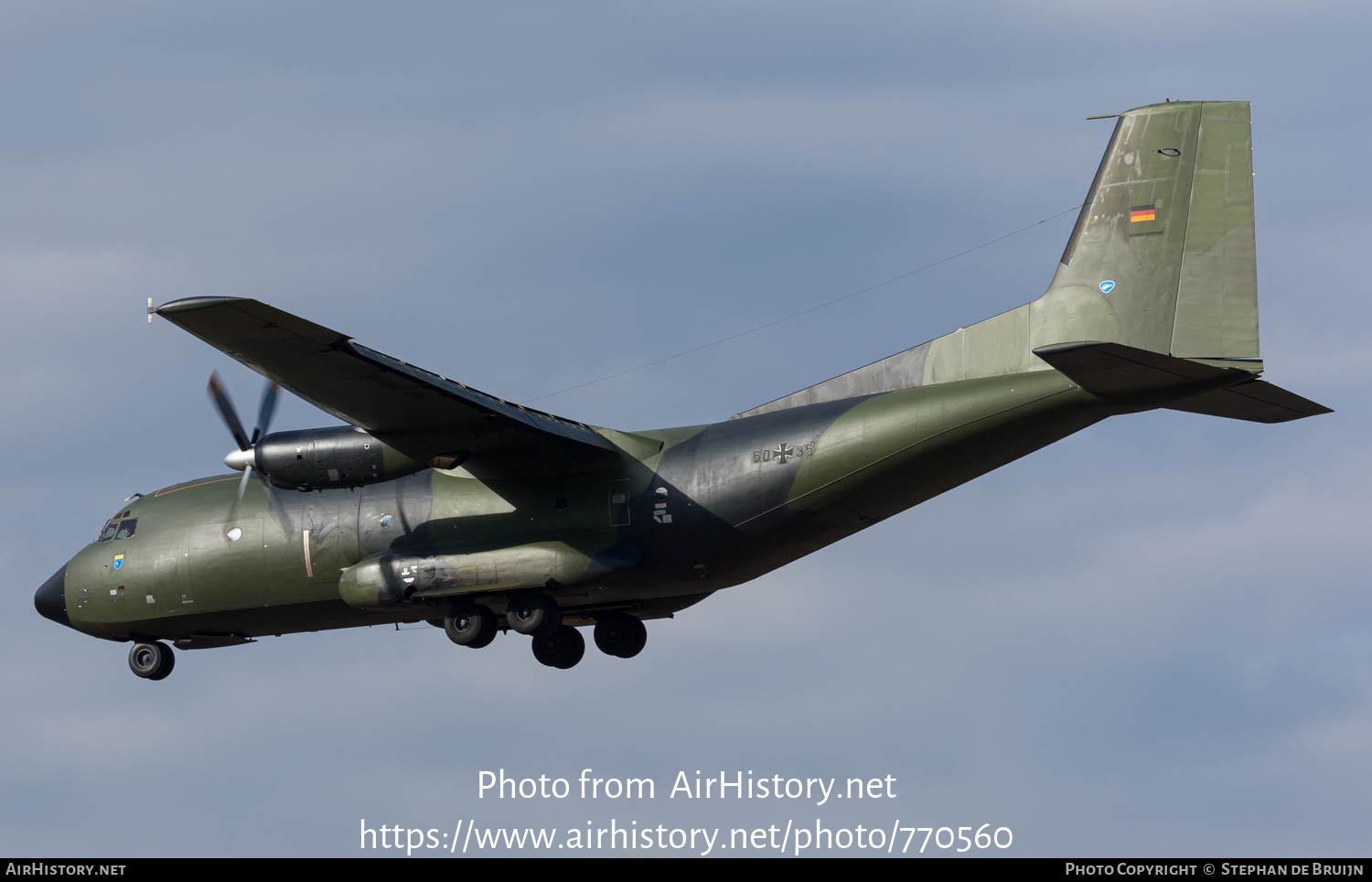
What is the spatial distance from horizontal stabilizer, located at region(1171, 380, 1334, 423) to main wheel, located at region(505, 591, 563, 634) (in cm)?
996

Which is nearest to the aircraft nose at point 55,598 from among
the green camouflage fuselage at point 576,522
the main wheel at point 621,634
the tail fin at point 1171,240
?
the green camouflage fuselage at point 576,522

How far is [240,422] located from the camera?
31281 mm

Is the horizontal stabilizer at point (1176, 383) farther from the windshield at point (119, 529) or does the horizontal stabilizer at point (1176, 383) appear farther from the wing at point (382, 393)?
the windshield at point (119, 529)

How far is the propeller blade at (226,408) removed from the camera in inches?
1228

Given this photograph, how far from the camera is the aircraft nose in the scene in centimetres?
3459

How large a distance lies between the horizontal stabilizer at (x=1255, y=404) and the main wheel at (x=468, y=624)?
11.1m

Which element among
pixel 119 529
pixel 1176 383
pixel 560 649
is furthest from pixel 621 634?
pixel 1176 383

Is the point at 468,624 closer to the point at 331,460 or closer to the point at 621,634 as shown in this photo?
the point at 621,634

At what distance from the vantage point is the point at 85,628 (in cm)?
3456

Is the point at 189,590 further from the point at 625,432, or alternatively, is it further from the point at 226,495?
the point at 625,432

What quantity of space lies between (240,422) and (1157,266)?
1428 cm

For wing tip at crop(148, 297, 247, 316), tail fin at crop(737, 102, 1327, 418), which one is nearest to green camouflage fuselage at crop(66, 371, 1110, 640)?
tail fin at crop(737, 102, 1327, 418)

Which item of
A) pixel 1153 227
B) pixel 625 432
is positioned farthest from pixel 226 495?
pixel 1153 227

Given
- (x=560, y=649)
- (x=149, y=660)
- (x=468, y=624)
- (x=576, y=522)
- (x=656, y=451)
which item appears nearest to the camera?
(x=576, y=522)
